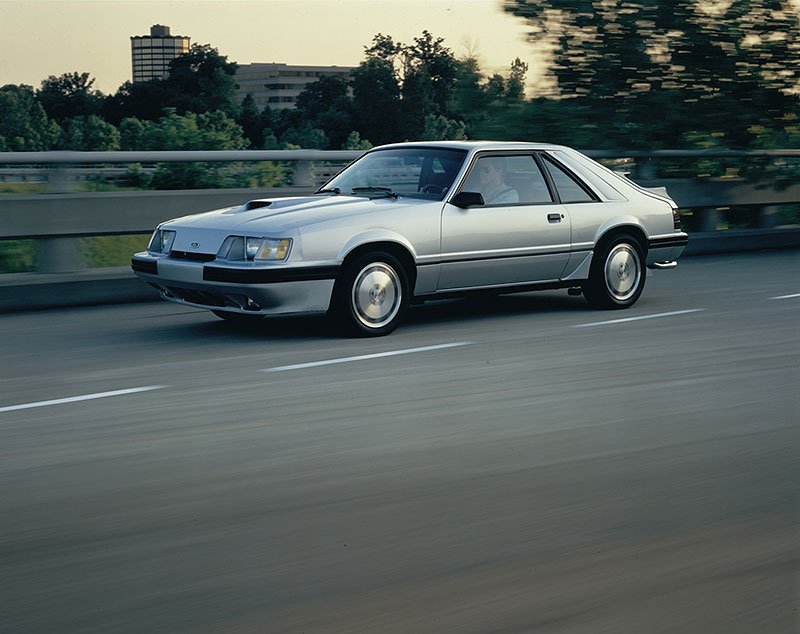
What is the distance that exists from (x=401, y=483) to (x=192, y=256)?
422 cm

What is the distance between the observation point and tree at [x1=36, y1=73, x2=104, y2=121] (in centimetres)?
10159

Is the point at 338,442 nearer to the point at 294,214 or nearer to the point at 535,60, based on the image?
the point at 294,214

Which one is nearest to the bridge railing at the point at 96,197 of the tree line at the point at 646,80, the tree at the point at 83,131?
the tree line at the point at 646,80

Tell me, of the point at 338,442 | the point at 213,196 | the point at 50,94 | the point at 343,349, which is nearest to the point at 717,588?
the point at 338,442

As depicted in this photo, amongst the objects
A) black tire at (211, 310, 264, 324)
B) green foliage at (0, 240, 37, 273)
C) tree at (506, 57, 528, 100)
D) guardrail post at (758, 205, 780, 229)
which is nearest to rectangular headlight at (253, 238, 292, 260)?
black tire at (211, 310, 264, 324)

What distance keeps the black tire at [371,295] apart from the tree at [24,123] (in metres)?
83.2

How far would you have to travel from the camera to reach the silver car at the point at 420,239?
8.62m

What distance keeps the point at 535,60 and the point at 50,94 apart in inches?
3573

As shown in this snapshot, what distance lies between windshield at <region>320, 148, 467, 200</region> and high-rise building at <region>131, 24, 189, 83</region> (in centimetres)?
8400

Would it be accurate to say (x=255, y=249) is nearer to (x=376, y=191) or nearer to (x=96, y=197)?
(x=376, y=191)

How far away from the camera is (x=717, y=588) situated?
3881 millimetres

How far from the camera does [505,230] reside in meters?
9.60

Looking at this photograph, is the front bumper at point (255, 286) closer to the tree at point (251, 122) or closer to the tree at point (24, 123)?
the tree at point (24, 123)

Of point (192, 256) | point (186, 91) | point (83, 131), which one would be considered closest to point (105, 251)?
point (192, 256)
